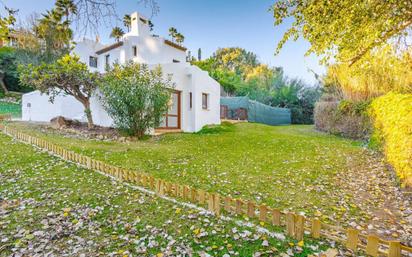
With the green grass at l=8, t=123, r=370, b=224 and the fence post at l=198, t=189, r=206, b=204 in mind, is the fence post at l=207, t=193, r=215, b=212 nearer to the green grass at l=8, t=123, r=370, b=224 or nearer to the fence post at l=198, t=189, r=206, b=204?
the fence post at l=198, t=189, r=206, b=204

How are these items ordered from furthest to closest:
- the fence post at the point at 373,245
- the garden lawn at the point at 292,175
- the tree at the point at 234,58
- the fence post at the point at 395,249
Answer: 1. the tree at the point at 234,58
2. the garden lawn at the point at 292,175
3. the fence post at the point at 373,245
4. the fence post at the point at 395,249

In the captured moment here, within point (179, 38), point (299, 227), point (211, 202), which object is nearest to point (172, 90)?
point (211, 202)

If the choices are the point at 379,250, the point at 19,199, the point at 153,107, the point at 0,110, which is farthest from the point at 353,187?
the point at 0,110

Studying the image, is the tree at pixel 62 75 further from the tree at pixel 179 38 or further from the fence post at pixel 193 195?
the tree at pixel 179 38

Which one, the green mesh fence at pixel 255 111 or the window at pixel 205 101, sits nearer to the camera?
the window at pixel 205 101

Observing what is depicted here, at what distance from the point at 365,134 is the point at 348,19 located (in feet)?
27.8

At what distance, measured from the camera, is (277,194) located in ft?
14.8

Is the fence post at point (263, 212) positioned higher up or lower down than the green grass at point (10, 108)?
lower down

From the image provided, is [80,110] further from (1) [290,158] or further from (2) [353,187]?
(2) [353,187]

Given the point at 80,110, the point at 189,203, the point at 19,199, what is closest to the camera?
the point at 189,203

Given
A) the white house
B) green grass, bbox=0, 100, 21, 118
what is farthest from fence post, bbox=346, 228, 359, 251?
green grass, bbox=0, 100, 21, 118

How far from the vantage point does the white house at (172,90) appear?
13.4 metres

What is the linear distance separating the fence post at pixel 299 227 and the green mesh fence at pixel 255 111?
18.1 metres

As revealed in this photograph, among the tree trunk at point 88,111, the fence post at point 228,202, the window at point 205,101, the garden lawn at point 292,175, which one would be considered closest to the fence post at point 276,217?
the fence post at point 228,202
